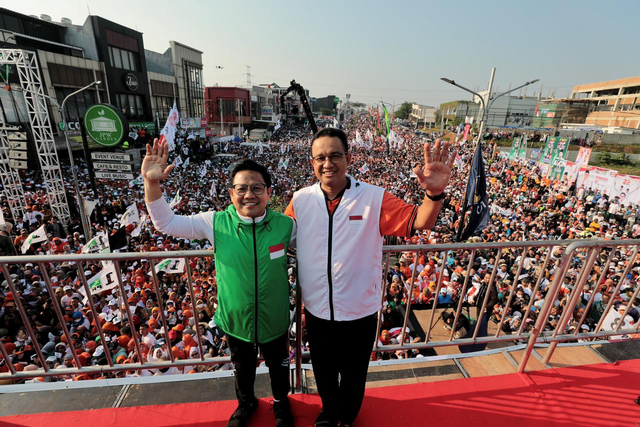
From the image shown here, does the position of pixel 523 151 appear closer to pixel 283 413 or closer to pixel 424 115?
pixel 283 413

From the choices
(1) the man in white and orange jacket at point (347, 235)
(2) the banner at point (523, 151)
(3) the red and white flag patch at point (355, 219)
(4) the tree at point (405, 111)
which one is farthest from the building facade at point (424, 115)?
(3) the red and white flag patch at point (355, 219)

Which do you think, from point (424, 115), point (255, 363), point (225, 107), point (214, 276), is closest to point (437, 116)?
point (424, 115)

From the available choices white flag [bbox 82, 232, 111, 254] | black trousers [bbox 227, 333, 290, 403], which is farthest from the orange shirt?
white flag [bbox 82, 232, 111, 254]

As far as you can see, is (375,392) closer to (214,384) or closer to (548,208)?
(214,384)

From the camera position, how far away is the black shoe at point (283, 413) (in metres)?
2.18

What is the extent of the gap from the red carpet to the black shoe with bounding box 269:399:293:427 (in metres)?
0.09

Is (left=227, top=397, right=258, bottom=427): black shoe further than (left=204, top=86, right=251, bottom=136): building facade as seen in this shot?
No

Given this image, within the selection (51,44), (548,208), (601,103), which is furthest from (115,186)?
(601,103)

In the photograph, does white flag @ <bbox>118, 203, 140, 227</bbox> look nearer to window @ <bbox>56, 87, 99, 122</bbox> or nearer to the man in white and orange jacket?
the man in white and orange jacket

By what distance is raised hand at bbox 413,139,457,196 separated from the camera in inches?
72.6

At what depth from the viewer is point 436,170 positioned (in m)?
1.90

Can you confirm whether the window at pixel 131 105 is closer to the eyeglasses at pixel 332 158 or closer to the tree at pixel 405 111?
the eyeglasses at pixel 332 158

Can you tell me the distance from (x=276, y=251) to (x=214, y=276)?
6.32 metres

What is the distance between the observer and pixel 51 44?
79.2 feet
